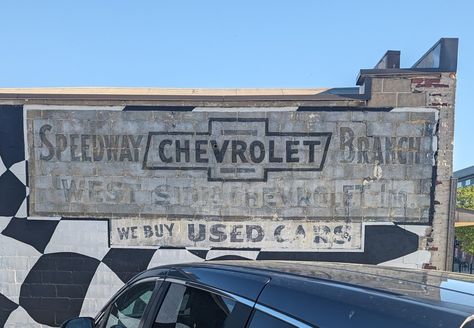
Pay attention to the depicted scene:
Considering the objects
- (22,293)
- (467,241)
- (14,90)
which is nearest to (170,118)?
(14,90)

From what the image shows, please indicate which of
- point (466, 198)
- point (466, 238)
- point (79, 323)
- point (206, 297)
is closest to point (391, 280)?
point (206, 297)

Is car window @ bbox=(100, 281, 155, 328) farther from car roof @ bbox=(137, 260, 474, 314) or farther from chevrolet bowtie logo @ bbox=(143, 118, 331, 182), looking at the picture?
chevrolet bowtie logo @ bbox=(143, 118, 331, 182)

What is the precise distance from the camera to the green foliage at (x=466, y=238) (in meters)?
17.2

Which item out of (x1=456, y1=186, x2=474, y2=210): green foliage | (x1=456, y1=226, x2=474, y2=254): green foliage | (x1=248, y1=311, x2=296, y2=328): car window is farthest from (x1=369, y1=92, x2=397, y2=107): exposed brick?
(x1=456, y1=186, x2=474, y2=210): green foliage

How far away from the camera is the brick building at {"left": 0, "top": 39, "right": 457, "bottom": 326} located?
18.8 ft

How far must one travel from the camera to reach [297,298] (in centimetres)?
144

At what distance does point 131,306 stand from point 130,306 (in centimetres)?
1

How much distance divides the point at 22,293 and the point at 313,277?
5.67m

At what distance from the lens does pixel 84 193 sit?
590cm

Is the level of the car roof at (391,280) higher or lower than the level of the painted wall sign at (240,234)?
higher

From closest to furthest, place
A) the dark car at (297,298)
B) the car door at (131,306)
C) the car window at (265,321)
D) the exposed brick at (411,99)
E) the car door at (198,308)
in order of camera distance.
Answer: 1. the dark car at (297,298)
2. the car window at (265,321)
3. the car door at (198,308)
4. the car door at (131,306)
5. the exposed brick at (411,99)

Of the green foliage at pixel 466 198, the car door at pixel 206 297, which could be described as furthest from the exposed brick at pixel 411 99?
the green foliage at pixel 466 198

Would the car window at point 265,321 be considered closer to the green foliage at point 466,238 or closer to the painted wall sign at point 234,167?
the painted wall sign at point 234,167

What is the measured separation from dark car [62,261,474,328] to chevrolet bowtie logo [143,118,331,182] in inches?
139
